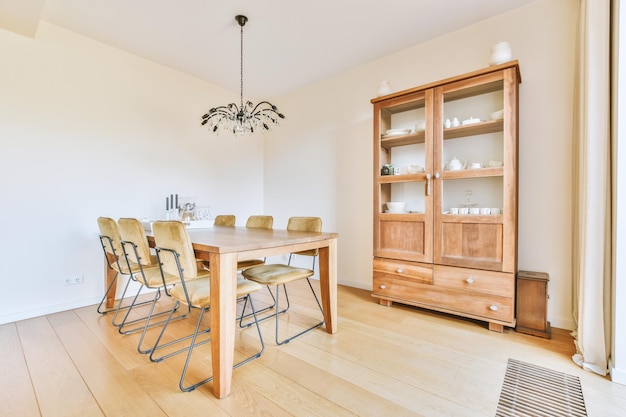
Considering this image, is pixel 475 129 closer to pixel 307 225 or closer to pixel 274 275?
pixel 307 225

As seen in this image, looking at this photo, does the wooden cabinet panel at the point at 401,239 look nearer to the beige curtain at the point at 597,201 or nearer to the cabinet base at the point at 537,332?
the cabinet base at the point at 537,332

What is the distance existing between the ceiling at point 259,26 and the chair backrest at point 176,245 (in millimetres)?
1987

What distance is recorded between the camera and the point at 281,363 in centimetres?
185

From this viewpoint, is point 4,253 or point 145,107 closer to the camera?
point 4,253

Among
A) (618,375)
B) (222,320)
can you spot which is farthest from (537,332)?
(222,320)

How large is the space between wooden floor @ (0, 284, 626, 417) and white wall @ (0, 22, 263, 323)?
1.74 feet

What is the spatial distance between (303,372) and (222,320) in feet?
1.98

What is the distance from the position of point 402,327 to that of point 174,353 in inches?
67.3

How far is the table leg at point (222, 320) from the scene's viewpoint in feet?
5.01

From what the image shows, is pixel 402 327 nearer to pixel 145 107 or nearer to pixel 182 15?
pixel 182 15

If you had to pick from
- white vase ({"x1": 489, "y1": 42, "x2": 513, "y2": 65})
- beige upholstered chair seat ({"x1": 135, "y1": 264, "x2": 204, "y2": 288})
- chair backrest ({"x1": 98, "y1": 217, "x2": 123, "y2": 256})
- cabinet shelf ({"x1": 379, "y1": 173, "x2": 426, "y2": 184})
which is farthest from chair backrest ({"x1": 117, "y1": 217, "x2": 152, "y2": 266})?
white vase ({"x1": 489, "y1": 42, "x2": 513, "y2": 65})

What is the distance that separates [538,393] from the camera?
154 cm

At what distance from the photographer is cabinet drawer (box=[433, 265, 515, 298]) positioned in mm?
2254

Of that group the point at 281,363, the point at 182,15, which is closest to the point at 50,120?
the point at 182,15
